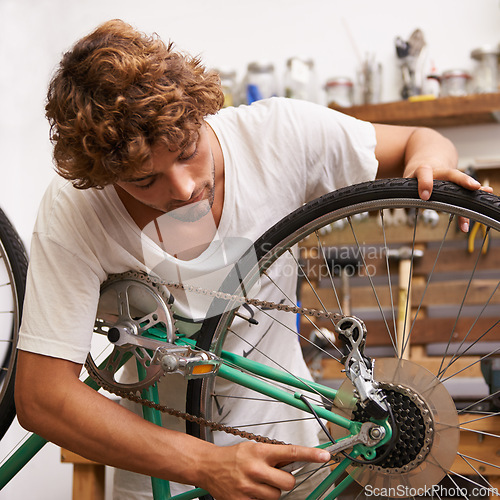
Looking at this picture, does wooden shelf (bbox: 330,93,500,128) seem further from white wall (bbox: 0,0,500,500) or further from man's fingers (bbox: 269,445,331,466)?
man's fingers (bbox: 269,445,331,466)

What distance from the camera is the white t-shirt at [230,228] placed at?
0.74m

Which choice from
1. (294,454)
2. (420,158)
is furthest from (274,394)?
(420,158)

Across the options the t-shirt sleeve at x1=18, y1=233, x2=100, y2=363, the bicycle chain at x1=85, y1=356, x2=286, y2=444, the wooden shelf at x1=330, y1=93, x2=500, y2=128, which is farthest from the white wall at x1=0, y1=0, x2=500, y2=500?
the t-shirt sleeve at x1=18, y1=233, x2=100, y2=363

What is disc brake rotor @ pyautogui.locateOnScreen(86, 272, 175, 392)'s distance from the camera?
0.79 meters

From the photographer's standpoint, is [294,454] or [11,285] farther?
[11,285]

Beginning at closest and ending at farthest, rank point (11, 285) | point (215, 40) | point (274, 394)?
point (274, 394) → point (11, 285) → point (215, 40)

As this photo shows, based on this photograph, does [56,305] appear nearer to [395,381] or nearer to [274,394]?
[274,394]

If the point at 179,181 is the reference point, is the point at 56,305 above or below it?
below

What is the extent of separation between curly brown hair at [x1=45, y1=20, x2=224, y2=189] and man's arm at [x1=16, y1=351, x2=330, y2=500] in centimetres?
24

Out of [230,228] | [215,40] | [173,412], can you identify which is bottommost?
[173,412]

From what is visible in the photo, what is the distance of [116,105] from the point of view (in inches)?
25.7

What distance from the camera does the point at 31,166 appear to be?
212 centimetres

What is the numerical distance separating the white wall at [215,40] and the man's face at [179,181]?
126cm

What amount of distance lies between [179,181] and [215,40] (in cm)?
148
